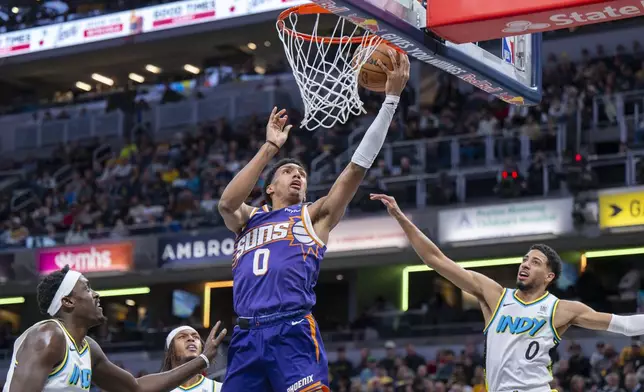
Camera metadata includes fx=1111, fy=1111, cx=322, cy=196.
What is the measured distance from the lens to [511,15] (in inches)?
245

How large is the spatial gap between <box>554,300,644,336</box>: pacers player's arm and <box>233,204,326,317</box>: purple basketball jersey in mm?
2051

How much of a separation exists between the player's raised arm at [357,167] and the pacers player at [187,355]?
6.52 ft

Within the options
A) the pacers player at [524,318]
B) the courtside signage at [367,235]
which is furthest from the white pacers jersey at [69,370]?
the courtside signage at [367,235]

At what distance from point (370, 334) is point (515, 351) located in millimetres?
11816

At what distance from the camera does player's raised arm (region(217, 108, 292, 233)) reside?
6047mm

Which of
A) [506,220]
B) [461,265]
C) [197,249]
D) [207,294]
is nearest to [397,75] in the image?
[506,220]

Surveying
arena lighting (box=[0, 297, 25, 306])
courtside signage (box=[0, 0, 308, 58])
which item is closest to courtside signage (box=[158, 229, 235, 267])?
courtside signage (box=[0, 0, 308, 58])

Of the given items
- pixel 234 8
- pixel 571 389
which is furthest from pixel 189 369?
pixel 234 8

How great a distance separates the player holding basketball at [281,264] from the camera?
5875 mm

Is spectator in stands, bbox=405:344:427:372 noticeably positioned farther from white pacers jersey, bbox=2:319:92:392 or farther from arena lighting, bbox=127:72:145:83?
arena lighting, bbox=127:72:145:83

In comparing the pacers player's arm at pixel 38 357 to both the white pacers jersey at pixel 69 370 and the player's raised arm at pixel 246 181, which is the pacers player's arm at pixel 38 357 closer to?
the white pacers jersey at pixel 69 370

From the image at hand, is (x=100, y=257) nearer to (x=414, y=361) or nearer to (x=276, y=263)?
(x=414, y=361)

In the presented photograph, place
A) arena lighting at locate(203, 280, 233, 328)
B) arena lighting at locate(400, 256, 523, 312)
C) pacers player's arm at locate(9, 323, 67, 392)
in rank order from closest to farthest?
pacers player's arm at locate(9, 323, 67, 392)
arena lighting at locate(400, 256, 523, 312)
arena lighting at locate(203, 280, 233, 328)

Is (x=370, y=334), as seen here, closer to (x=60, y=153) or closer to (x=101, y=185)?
(x=101, y=185)
